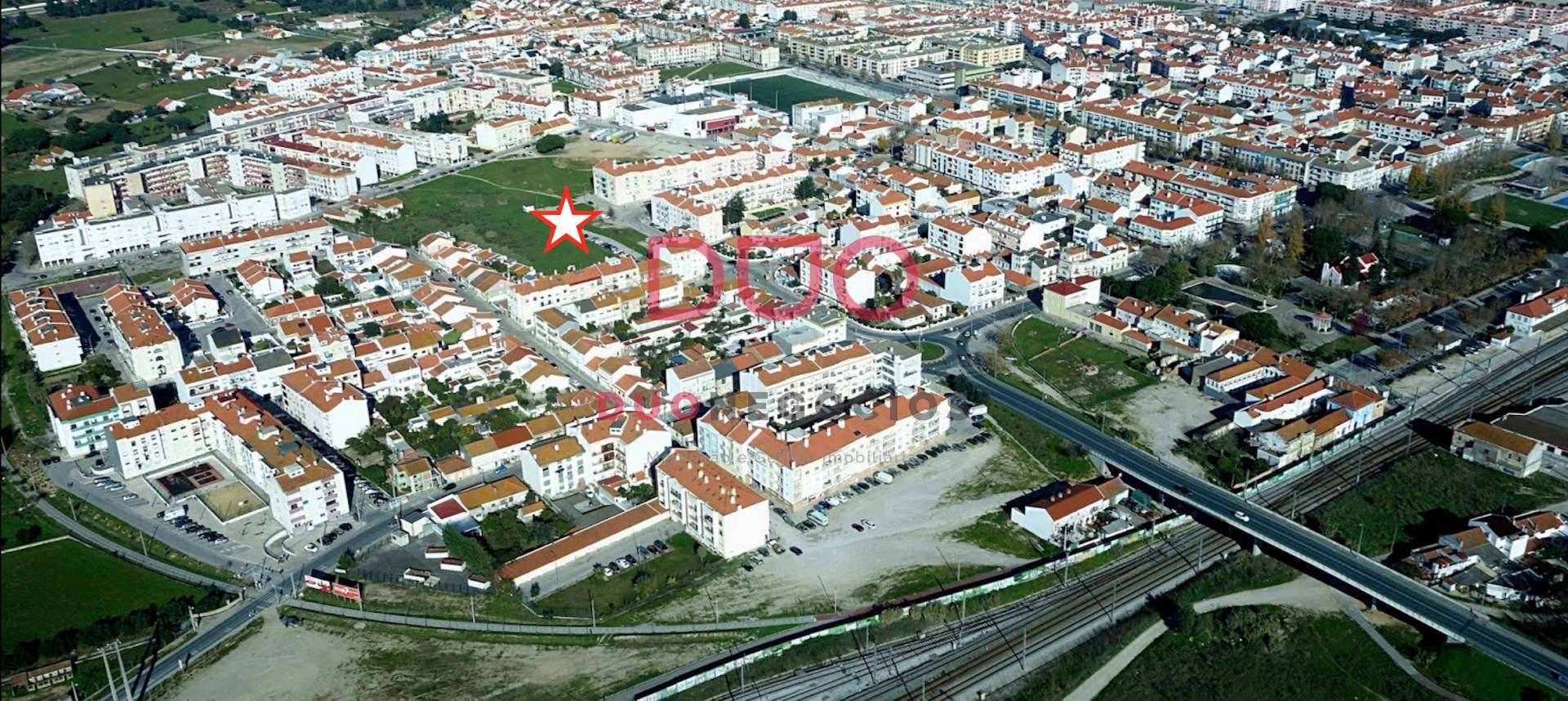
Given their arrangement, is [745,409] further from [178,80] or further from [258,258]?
[178,80]

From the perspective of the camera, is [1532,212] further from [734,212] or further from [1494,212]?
[734,212]

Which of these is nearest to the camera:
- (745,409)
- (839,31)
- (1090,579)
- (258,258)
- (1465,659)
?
(1465,659)

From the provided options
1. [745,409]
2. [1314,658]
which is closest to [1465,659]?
[1314,658]

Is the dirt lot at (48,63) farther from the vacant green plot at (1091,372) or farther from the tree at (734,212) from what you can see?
the vacant green plot at (1091,372)

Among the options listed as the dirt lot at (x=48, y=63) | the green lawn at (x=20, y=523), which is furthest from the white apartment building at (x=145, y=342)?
the dirt lot at (x=48, y=63)

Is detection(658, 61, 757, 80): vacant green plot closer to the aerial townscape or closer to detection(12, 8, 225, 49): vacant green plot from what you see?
the aerial townscape
